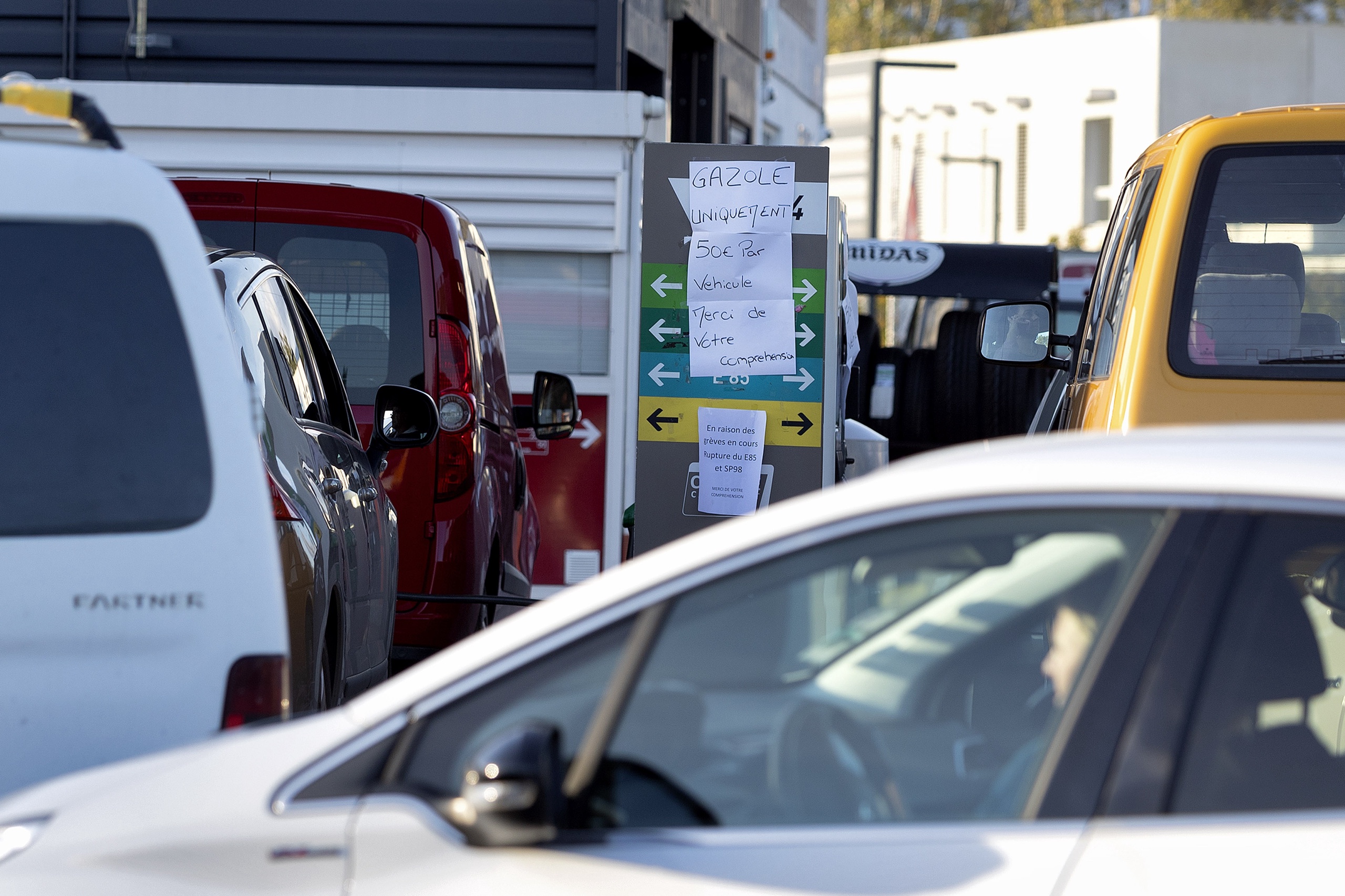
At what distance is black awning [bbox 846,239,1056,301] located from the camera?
11344mm

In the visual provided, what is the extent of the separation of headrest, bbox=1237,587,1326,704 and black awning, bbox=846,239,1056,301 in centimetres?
925

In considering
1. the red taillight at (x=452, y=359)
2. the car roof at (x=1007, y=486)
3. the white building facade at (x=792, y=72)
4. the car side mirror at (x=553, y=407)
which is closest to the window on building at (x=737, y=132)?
the white building facade at (x=792, y=72)

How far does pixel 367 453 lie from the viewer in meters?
5.23

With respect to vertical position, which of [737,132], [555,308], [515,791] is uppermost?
[737,132]

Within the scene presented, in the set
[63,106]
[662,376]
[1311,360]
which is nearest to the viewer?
[63,106]

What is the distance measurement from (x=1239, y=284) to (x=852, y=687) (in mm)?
2152

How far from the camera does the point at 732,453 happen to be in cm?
531

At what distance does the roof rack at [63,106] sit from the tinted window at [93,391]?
0.32 metres

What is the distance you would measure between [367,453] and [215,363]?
262cm

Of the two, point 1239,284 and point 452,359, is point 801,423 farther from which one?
point 1239,284

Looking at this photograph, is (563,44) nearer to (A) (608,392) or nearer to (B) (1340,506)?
(A) (608,392)

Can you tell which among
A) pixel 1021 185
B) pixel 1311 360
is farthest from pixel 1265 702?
pixel 1021 185

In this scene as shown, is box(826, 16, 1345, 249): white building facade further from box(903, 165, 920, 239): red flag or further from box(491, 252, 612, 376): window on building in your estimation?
box(491, 252, 612, 376): window on building

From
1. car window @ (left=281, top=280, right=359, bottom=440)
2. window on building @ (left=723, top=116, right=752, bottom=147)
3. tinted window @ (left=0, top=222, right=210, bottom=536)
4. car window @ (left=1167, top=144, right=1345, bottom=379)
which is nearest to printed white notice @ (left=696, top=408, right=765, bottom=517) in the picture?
car window @ (left=281, top=280, right=359, bottom=440)
